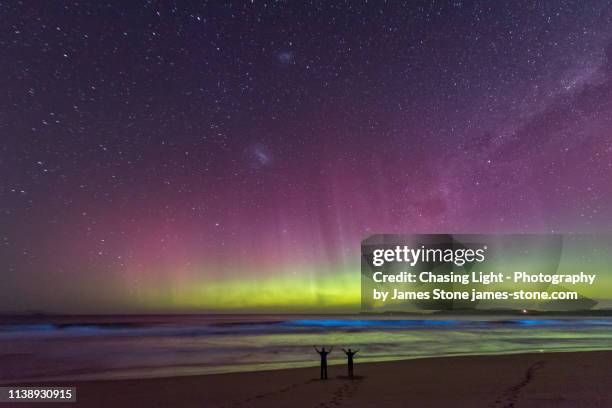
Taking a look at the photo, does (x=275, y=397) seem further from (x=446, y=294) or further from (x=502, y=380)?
(x=446, y=294)

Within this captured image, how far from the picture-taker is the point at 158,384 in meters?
16.9

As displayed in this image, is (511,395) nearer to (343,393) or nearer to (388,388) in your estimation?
(388,388)

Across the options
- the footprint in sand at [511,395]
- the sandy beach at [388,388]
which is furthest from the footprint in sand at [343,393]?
the footprint in sand at [511,395]

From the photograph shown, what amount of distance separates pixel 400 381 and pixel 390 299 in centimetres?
1039

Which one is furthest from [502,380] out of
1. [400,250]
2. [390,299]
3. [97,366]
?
[97,366]

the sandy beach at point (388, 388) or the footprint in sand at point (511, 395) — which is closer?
the footprint in sand at point (511, 395)

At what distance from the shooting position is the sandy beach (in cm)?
1202

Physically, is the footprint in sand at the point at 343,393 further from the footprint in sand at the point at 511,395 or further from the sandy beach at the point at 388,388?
the footprint in sand at the point at 511,395

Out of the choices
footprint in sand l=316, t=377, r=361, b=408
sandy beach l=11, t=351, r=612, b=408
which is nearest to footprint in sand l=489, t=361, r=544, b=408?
sandy beach l=11, t=351, r=612, b=408

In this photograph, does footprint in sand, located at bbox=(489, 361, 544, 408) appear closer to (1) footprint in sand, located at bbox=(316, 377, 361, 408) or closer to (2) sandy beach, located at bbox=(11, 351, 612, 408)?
(2) sandy beach, located at bbox=(11, 351, 612, 408)

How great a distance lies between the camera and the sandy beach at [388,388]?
12016 millimetres

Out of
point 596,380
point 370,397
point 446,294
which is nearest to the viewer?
point 370,397

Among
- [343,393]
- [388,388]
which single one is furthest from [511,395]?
[343,393]

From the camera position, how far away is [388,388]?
45.9ft
